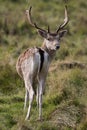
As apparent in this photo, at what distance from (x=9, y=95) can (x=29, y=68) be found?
2272 millimetres

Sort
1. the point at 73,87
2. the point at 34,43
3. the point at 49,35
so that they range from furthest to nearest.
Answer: the point at 34,43 < the point at 73,87 < the point at 49,35

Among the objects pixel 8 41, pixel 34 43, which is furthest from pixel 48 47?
pixel 8 41

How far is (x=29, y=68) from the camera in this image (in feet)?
30.9

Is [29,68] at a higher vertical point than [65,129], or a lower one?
higher

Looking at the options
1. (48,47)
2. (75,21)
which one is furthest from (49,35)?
(75,21)

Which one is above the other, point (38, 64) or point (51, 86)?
point (38, 64)

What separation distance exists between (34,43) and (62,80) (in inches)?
207

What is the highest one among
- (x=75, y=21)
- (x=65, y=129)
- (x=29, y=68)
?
(x=29, y=68)

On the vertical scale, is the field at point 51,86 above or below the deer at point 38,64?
below

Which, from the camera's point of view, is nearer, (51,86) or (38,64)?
(38,64)

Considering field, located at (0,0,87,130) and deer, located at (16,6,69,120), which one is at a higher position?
deer, located at (16,6,69,120)

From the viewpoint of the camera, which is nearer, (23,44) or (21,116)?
(21,116)

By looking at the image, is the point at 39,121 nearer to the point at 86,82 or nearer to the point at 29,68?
the point at 29,68

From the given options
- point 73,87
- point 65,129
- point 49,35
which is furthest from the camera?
point 73,87
